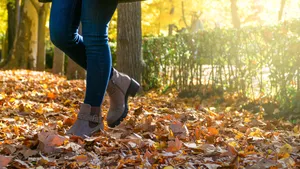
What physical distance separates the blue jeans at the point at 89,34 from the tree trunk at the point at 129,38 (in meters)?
6.07

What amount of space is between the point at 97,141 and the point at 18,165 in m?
0.59

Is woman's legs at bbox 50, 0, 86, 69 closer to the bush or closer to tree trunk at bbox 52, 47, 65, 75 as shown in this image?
the bush

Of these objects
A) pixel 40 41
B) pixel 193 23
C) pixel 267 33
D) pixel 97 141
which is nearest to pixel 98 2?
pixel 97 141

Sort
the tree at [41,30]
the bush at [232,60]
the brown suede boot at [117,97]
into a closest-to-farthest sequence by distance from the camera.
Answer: the brown suede boot at [117,97] < the bush at [232,60] < the tree at [41,30]

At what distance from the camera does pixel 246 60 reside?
8.46 metres

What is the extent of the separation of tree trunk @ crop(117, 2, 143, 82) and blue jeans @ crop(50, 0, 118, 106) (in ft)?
19.9

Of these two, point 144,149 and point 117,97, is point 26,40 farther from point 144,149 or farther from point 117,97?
point 144,149

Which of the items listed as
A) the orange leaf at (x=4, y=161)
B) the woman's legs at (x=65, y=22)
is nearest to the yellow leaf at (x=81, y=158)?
the orange leaf at (x=4, y=161)

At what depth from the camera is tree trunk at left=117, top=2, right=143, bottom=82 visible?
9219 mm

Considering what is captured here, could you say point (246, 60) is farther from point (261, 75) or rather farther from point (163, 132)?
point (163, 132)

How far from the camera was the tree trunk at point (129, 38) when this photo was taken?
9.22 metres

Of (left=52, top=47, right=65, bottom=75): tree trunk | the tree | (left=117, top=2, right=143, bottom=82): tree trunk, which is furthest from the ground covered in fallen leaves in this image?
the tree

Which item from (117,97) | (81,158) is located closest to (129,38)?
(117,97)

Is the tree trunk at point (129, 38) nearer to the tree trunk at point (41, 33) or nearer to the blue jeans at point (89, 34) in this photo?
the blue jeans at point (89, 34)
